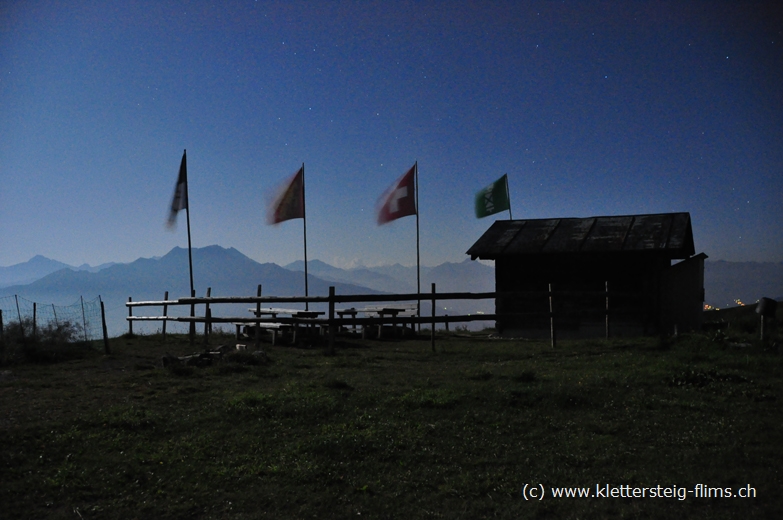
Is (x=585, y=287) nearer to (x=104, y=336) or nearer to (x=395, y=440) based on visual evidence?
(x=395, y=440)

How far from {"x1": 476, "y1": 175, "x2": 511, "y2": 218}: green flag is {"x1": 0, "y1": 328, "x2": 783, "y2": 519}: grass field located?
13.5 metres

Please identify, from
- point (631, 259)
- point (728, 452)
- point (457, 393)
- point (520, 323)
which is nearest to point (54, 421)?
point (457, 393)

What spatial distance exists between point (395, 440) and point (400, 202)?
55.4ft

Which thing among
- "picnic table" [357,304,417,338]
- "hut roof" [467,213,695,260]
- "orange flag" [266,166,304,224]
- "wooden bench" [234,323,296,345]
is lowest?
"wooden bench" [234,323,296,345]

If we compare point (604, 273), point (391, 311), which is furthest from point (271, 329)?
point (604, 273)

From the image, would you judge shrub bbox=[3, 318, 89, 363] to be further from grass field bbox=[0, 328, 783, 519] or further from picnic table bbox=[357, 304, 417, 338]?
picnic table bbox=[357, 304, 417, 338]

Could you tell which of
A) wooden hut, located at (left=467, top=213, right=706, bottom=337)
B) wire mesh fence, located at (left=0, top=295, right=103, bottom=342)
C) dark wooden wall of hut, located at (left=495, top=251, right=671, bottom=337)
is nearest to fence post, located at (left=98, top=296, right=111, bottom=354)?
wire mesh fence, located at (left=0, top=295, right=103, bottom=342)

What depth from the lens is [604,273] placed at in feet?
63.7

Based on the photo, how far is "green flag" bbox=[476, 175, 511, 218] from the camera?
2462 cm

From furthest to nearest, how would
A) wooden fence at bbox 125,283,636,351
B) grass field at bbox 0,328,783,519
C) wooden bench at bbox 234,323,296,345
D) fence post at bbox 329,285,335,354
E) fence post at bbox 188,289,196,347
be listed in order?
fence post at bbox 188,289,196,347 → wooden bench at bbox 234,323,296,345 → wooden fence at bbox 125,283,636,351 → fence post at bbox 329,285,335,354 → grass field at bbox 0,328,783,519

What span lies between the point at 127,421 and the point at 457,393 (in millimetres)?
4887

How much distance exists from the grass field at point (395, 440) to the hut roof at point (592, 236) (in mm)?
7219

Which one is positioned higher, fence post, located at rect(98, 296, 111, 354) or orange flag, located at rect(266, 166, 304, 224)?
orange flag, located at rect(266, 166, 304, 224)

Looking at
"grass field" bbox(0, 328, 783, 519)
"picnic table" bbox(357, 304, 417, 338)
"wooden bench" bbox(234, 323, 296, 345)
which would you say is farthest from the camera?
"picnic table" bbox(357, 304, 417, 338)
